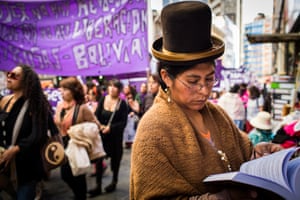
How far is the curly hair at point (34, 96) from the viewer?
274 cm

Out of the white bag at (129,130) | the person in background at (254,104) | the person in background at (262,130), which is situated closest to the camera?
the person in background at (262,130)

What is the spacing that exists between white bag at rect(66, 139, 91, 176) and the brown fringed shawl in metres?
2.19

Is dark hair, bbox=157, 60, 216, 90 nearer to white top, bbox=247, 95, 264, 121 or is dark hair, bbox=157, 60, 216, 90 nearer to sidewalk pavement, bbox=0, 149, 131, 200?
sidewalk pavement, bbox=0, 149, 131, 200

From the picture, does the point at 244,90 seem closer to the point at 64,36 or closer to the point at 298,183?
the point at 64,36

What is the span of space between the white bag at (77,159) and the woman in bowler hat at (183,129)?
86.1 inches

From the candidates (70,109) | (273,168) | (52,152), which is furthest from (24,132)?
(273,168)

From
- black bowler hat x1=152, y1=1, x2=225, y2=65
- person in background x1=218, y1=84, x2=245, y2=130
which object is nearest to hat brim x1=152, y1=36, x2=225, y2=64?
black bowler hat x1=152, y1=1, x2=225, y2=65

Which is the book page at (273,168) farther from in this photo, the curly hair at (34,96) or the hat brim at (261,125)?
the hat brim at (261,125)

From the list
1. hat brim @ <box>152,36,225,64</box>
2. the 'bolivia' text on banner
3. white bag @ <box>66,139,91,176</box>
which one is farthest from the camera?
the 'bolivia' text on banner

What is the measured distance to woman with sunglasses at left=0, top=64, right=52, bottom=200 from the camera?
262cm

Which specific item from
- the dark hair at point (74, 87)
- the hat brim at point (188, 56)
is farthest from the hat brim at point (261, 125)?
the hat brim at point (188, 56)

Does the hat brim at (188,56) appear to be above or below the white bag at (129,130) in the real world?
above

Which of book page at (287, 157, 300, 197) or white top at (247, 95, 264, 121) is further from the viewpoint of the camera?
white top at (247, 95, 264, 121)

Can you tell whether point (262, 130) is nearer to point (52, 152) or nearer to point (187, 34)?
point (52, 152)
